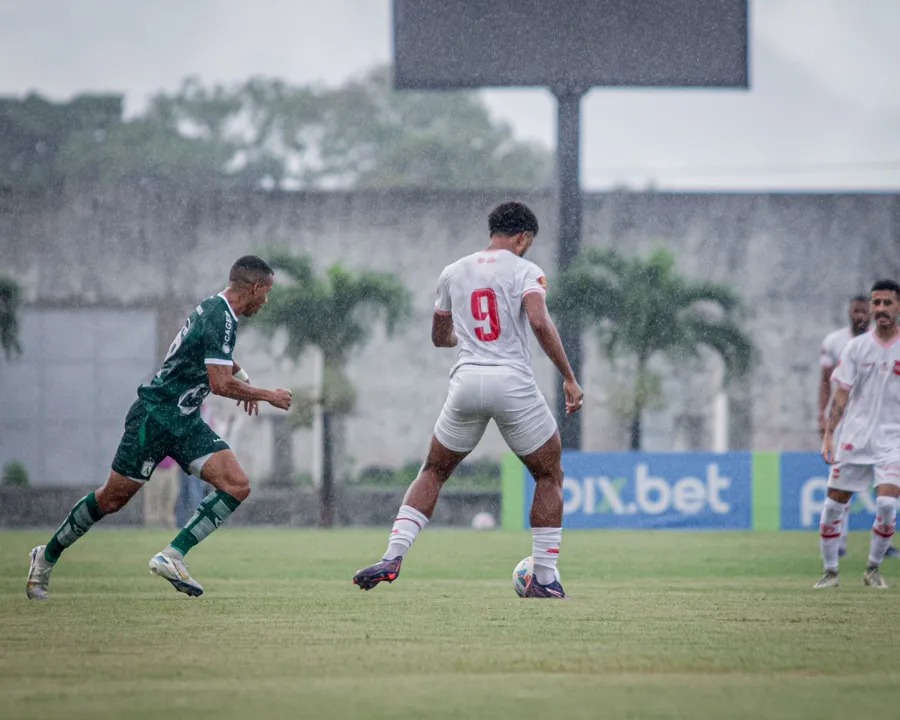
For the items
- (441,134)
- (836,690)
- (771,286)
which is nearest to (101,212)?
(771,286)

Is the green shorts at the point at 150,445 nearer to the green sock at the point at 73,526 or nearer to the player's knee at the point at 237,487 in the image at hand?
the player's knee at the point at 237,487

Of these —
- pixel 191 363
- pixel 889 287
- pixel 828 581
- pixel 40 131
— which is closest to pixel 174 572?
pixel 191 363

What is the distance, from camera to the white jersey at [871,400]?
1141 cm

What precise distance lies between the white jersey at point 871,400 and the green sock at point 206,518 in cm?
456

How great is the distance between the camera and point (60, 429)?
34.7 metres

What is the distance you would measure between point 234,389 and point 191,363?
44 centimetres

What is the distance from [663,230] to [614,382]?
616cm

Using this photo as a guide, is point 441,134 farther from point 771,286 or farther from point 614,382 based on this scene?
point 614,382

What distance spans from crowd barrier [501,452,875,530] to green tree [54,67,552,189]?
45.6 metres

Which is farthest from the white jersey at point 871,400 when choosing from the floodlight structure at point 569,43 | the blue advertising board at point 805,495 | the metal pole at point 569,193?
the metal pole at point 569,193

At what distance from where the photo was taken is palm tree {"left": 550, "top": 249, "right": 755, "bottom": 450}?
28.2m

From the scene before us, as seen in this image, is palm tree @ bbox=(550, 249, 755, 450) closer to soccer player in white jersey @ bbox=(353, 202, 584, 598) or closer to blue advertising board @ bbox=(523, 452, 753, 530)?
blue advertising board @ bbox=(523, 452, 753, 530)

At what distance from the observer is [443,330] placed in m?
9.46

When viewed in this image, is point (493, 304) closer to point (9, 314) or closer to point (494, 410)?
point (494, 410)
